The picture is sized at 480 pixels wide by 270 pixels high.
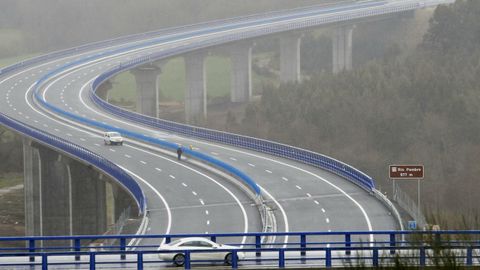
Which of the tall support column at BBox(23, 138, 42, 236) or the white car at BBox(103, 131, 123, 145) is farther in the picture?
the tall support column at BBox(23, 138, 42, 236)

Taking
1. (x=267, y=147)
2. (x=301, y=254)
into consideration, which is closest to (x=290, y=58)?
(x=267, y=147)

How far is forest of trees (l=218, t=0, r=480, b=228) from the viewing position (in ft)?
367

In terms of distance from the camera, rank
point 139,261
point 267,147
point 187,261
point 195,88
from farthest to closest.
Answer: point 195,88, point 267,147, point 187,261, point 139,261

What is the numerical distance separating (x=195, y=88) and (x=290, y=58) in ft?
52.8

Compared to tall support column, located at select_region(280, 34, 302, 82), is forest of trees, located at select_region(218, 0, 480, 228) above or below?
below

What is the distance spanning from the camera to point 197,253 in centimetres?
4041

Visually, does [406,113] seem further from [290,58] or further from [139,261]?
[139,261]

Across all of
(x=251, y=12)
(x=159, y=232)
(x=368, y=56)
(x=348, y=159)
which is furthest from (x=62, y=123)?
(x=251, y=12)

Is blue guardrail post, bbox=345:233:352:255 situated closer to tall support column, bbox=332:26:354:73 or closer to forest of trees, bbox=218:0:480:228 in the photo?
forest of trees, bbox=218:0:480:228

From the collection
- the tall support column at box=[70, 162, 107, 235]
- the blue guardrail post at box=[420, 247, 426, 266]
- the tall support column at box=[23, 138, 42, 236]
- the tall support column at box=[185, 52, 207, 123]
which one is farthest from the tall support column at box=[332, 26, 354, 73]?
the blue guardrail post at box=[420, 247, 426, 266]

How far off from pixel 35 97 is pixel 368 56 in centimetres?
7149

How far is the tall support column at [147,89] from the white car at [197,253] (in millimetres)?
96555

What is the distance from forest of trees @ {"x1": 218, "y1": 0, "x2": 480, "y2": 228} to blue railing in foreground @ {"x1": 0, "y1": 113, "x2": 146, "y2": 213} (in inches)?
1202

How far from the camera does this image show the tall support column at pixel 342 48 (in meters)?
163
